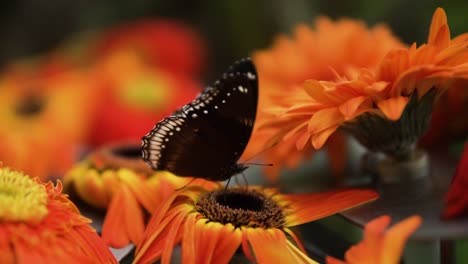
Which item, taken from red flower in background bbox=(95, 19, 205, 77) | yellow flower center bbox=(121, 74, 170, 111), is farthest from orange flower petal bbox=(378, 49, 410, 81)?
red flower in background bbox=(95, 19, 205, 77)

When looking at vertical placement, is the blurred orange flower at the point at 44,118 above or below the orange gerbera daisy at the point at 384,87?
below

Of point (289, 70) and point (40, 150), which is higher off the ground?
point (289, 70)

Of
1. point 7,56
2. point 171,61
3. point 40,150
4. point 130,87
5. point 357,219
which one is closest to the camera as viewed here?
point 357,219

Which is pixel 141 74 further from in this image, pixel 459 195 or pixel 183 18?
pixel 459 195

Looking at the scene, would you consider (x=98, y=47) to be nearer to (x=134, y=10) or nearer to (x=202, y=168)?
(x=134, y=10)

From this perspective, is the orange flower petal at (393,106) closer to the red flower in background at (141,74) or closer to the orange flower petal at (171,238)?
the orange flower petal at (171,238)

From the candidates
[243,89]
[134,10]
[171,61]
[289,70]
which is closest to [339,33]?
[289,70]

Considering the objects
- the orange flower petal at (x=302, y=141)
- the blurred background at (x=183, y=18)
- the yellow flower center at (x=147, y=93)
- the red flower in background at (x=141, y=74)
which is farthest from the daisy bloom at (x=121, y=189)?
the blurred background at (x=183, y=18)
